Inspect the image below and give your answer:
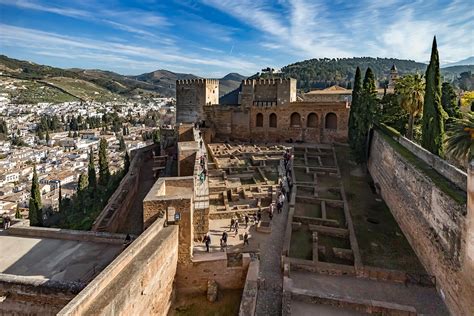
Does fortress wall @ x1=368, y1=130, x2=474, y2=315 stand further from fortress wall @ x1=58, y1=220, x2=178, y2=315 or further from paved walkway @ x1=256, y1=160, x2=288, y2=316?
fortress wall @ x1=58, y1=220, x2=178, y2=315

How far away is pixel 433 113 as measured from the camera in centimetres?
1503

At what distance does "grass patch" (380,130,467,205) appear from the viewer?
9.14 meters

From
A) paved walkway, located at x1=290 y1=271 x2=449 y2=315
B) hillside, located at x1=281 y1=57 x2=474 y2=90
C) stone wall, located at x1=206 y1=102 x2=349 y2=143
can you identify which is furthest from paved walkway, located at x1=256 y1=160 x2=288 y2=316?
hillside, located at x1=281 y1=57 x2=474 y2=90

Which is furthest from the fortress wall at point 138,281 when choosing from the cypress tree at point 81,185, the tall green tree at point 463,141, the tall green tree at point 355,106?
the cypress tree at point 81,185

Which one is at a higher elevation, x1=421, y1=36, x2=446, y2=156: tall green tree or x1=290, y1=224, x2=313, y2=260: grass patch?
x1=421, y1=36, x2=446, y2=156: tall green tree

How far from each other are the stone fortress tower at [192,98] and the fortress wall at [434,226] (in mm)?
18081

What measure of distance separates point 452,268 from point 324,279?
3509mm

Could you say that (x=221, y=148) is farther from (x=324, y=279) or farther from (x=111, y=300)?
(x=111, y=300)

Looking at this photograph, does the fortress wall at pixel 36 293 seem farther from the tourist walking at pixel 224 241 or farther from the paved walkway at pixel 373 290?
the paved walkway at pixel 373 290

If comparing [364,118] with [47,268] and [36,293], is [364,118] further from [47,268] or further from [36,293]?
[36,293]

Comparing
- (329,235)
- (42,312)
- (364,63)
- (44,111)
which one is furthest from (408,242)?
(44,111)

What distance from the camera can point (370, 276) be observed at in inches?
409

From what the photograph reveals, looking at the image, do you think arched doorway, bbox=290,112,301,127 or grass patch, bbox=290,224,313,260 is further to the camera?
arched doorway, bbox=290,112,301,127

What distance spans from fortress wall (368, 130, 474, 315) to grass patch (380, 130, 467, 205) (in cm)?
13
